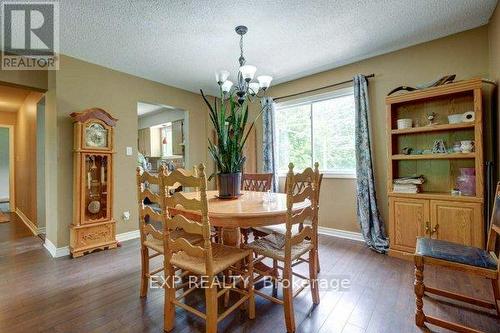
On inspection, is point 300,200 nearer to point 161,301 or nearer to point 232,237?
point 232,237

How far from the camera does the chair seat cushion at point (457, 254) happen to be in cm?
147

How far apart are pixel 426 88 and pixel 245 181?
7.52 ft

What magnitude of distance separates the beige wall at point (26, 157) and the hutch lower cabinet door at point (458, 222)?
17.4 feet

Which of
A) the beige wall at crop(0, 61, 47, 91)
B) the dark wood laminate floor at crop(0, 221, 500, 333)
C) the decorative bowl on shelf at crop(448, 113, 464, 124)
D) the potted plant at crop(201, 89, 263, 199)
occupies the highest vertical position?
the beige wall at crop(0, 61, 47, 91)

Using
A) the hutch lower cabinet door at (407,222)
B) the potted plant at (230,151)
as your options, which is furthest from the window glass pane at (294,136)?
the potted plant at (230,151)

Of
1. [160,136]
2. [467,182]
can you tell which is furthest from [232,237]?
[160,136]

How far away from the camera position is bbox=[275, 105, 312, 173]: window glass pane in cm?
390

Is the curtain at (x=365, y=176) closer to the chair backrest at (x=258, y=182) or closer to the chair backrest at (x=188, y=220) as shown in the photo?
the chair backrest at (x=258, y=182)

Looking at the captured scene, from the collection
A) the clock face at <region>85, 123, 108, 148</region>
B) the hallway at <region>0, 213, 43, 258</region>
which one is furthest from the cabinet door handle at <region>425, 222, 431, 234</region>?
the hallway at <region>0, 213, 43, 258</region>

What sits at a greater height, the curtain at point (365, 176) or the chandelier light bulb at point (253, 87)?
the chandelier light bulb at point (253, 87)

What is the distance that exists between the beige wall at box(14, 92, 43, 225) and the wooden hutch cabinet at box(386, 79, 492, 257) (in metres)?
4.96

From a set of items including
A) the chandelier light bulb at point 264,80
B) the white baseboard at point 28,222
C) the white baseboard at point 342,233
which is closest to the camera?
the chandelier light bulb at point 264,80

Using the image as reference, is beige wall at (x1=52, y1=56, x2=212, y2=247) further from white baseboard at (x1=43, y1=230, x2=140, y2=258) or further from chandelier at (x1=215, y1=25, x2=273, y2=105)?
chandelier at (x1=215, y1=25, x2=273, y2=105)

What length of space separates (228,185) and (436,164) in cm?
240
